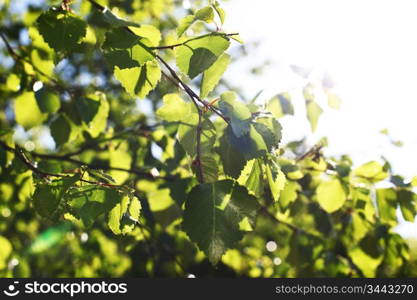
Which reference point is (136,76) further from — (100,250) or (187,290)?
(100,250)

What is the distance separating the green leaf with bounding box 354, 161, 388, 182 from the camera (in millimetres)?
1570

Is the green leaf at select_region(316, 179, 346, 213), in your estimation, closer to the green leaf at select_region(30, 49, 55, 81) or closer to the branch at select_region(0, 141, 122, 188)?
the branch at select_region(0, 141, 122, 188)

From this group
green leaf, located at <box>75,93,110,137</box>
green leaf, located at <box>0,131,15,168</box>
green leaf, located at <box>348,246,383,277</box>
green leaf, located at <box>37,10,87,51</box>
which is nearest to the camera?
green leaf, located at <box>37,10,87,51</box>

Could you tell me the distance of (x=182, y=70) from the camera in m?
0.92

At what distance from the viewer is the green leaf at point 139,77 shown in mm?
996

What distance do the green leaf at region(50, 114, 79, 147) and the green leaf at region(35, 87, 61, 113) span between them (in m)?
0.09

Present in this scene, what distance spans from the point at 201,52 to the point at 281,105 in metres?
0.84

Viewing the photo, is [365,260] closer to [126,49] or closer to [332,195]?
[332,195]

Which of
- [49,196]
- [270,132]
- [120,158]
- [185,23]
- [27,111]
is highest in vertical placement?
[185,23]

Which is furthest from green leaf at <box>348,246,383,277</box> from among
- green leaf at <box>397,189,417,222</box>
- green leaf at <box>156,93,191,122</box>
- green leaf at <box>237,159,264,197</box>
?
green leaf at <box>156,93,191,122</box>

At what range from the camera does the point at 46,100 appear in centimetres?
161

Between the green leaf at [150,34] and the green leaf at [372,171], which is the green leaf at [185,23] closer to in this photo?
the green leaf at [150,34]

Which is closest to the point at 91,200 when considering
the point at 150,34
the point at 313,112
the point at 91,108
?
the point at 150,34

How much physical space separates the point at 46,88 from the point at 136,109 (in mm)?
2215
